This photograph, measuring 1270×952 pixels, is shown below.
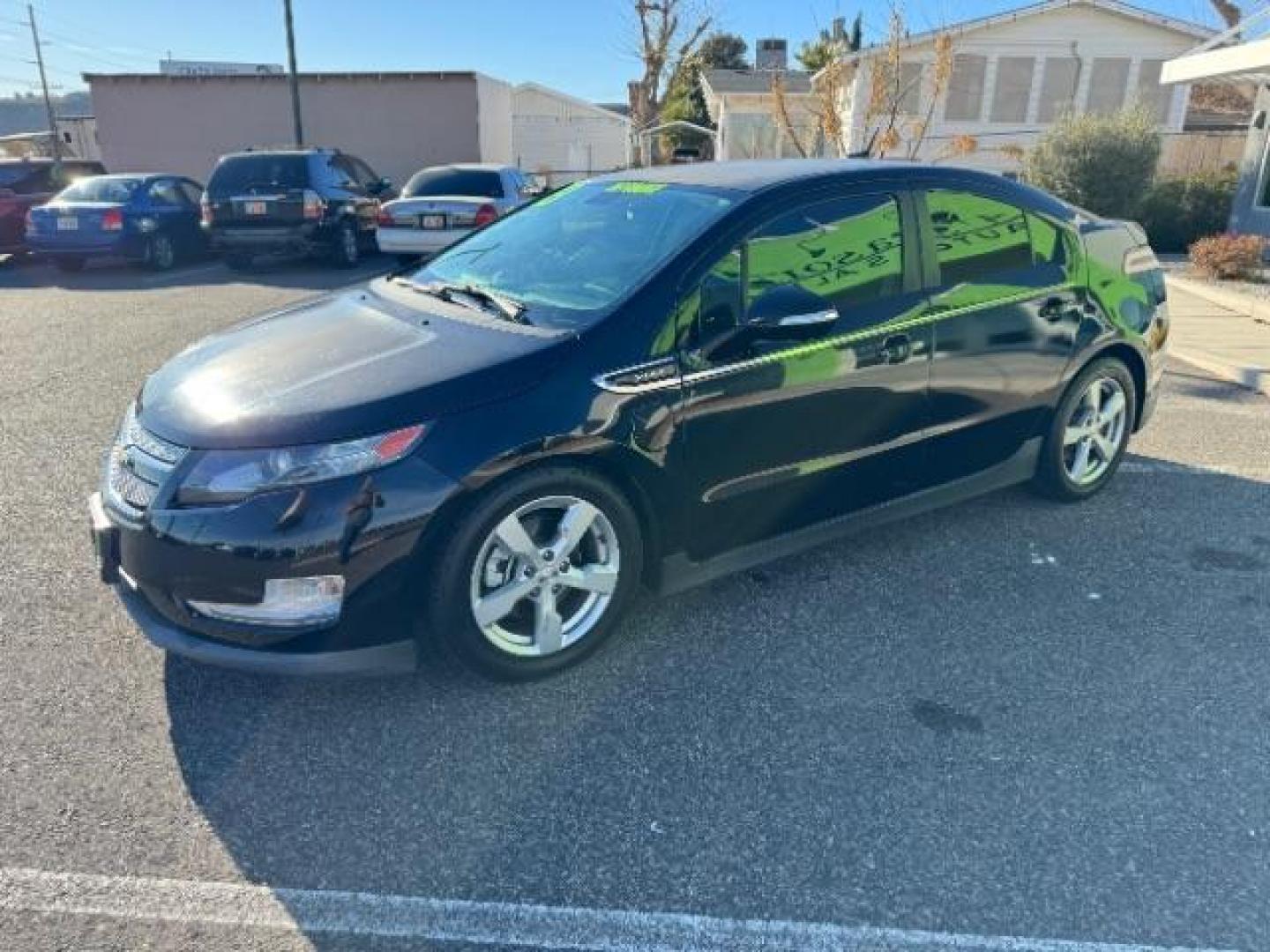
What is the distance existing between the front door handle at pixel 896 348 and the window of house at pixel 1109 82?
2494 cm

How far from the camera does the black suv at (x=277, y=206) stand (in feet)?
40.3

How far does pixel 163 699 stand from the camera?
2.91 metres

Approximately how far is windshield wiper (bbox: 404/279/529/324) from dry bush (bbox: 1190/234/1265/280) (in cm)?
1116

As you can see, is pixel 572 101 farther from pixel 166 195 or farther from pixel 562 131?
pixel 166 195

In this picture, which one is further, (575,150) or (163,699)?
(575,150)

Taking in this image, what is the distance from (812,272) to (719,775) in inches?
71.6

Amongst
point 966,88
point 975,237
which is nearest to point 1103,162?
point 966,88

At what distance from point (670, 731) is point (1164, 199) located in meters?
16.4

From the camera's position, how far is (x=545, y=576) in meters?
2.94

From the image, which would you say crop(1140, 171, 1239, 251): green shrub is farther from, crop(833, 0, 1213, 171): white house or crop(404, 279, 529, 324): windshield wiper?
crop(404, 279, 529, 324): windshield wiper

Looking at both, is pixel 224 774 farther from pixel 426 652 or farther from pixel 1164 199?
pixel 1164 199

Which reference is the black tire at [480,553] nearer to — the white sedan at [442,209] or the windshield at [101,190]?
the white sedan at [442,209]

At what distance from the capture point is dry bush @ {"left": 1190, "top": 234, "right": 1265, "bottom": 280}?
11.1m

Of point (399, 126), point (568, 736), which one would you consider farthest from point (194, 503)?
point (399, 126)
